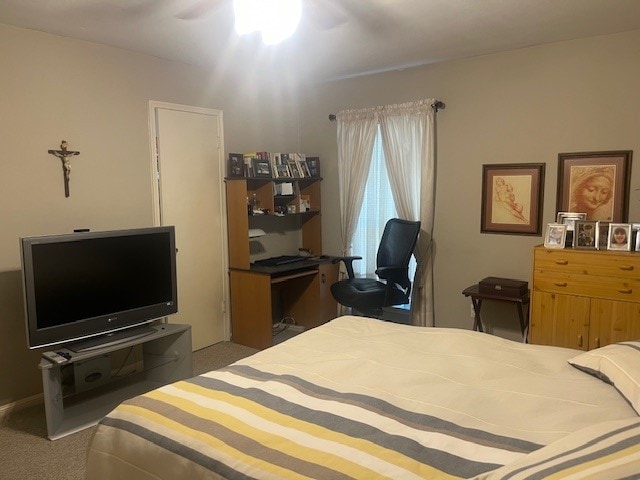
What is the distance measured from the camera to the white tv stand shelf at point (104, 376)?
2.80 m

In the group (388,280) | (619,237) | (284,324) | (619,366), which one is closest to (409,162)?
(388,280)

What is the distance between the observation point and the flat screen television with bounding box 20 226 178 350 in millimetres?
2799

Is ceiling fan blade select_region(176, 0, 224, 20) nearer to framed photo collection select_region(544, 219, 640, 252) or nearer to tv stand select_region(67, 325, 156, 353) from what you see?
tv stand select_region(67, 325, 156, 353)

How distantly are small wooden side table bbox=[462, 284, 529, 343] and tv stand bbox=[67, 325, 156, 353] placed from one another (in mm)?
2508

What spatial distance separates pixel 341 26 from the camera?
3.18 m

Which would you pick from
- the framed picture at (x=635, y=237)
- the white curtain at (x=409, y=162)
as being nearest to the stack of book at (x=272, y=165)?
the white curtain at (x=409, y=162)

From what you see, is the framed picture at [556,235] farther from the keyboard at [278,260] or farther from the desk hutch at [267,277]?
the keyboard at [278,260]

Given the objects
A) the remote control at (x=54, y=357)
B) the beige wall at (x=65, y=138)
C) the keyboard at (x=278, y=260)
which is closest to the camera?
the remote control at (x=54, y=357)

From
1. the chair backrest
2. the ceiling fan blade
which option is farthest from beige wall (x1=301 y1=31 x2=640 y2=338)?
the ceiling fan blade

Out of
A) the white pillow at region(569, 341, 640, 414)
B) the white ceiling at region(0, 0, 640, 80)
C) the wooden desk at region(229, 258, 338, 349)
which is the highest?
the white ceiling at region(0, 0, 640, 80)

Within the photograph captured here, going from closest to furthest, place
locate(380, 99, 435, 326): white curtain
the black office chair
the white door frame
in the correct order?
1. the white door frame
2. the black office chair
3. locate(380, 99, 435, 326): white curtain

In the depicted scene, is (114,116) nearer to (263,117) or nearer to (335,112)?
(263,117)

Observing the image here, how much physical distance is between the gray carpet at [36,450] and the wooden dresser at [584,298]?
3.06 metres

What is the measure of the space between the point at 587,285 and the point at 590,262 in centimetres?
16
